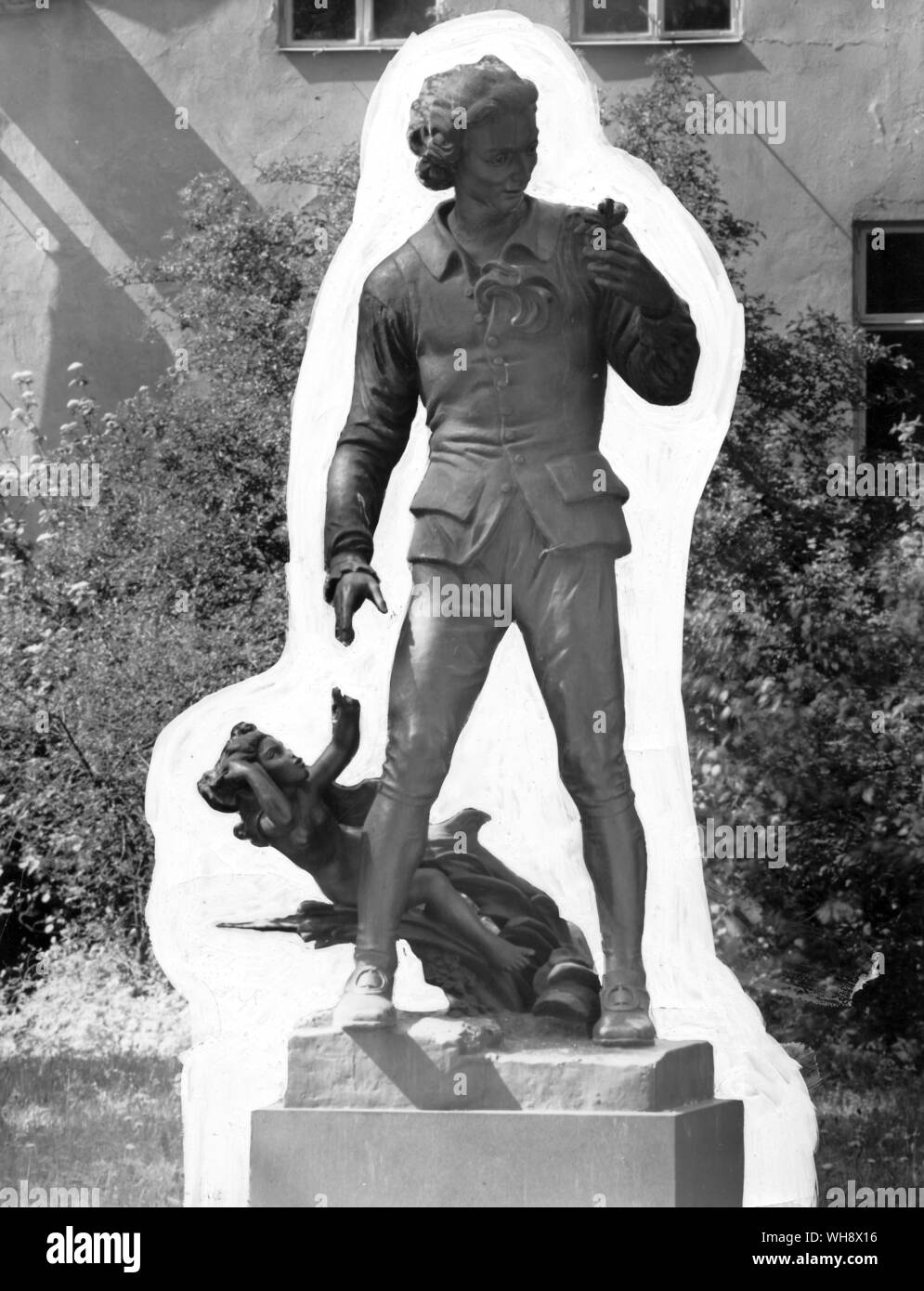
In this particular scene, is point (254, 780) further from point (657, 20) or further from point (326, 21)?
point (657, 20)

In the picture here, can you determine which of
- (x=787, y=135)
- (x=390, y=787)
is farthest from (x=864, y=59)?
(x=390, y=787)

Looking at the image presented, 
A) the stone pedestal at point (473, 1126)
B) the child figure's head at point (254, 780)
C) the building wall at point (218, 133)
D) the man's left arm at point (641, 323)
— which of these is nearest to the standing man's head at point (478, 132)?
the man's left arm at point (641, 323)

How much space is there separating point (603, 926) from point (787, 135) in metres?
5.85

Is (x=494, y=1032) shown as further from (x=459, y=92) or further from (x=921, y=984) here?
(x=921, y=984)

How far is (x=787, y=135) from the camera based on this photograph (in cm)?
1059

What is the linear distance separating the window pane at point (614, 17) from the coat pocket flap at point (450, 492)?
5.34m

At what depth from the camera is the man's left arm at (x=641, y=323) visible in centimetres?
569

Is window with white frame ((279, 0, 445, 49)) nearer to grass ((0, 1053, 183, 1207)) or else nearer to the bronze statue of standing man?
grass ((0, 1053, 183, 1207))

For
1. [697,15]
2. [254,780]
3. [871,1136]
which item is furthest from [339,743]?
[697,15]

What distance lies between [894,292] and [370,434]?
17.5 ft

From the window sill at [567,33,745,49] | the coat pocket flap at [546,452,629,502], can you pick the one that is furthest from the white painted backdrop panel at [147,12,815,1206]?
the window sill at [567,33,745,49]

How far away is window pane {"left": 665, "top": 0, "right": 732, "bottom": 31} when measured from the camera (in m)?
10.8

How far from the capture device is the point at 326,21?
1076 cm

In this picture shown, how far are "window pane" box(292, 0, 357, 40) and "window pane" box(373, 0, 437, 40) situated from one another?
0.11 meters
